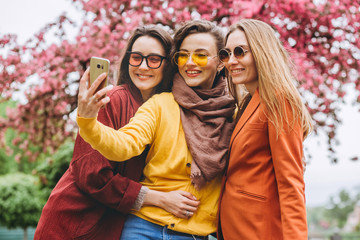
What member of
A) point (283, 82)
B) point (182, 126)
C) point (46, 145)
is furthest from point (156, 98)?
point (46, 145)

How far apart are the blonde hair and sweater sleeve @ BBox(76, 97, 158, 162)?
0.64m

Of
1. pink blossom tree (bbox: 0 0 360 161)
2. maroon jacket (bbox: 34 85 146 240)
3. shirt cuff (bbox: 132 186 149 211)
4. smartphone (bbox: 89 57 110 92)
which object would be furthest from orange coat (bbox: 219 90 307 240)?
pink blossom tree (bbox: 0 0 360 161)

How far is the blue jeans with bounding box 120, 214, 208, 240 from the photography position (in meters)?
1.98

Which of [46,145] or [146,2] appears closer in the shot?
[146,2]

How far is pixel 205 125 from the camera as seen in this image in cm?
214

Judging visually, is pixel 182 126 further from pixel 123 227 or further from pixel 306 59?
pixel 306 59

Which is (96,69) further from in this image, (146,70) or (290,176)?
(290,176)

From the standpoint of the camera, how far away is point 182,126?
212 centimetres

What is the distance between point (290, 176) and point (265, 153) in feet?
0.62

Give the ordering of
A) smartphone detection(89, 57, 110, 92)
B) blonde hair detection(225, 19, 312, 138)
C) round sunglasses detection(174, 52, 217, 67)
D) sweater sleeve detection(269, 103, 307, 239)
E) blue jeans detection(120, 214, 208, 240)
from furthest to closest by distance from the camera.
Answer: round sunglasses detection(174, 52, 217, 67) → blue jeans detection(120, 214, 208, 240) → blonde hair detection(225, 19, 312, 138) → sweater sleeve detection(269, 103, 307, 239) → smartphone detection(89, 57, 110, 92)

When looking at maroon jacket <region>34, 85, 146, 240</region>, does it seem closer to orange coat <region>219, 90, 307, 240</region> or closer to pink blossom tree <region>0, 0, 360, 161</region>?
orange coat <region>219, 90, 307, 240</region>

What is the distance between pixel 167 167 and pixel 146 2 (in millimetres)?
4006

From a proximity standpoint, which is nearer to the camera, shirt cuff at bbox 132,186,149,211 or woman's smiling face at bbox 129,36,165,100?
shirt cuff at bbox 132,186,149,211

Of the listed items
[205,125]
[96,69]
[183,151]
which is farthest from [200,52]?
[96,69]
